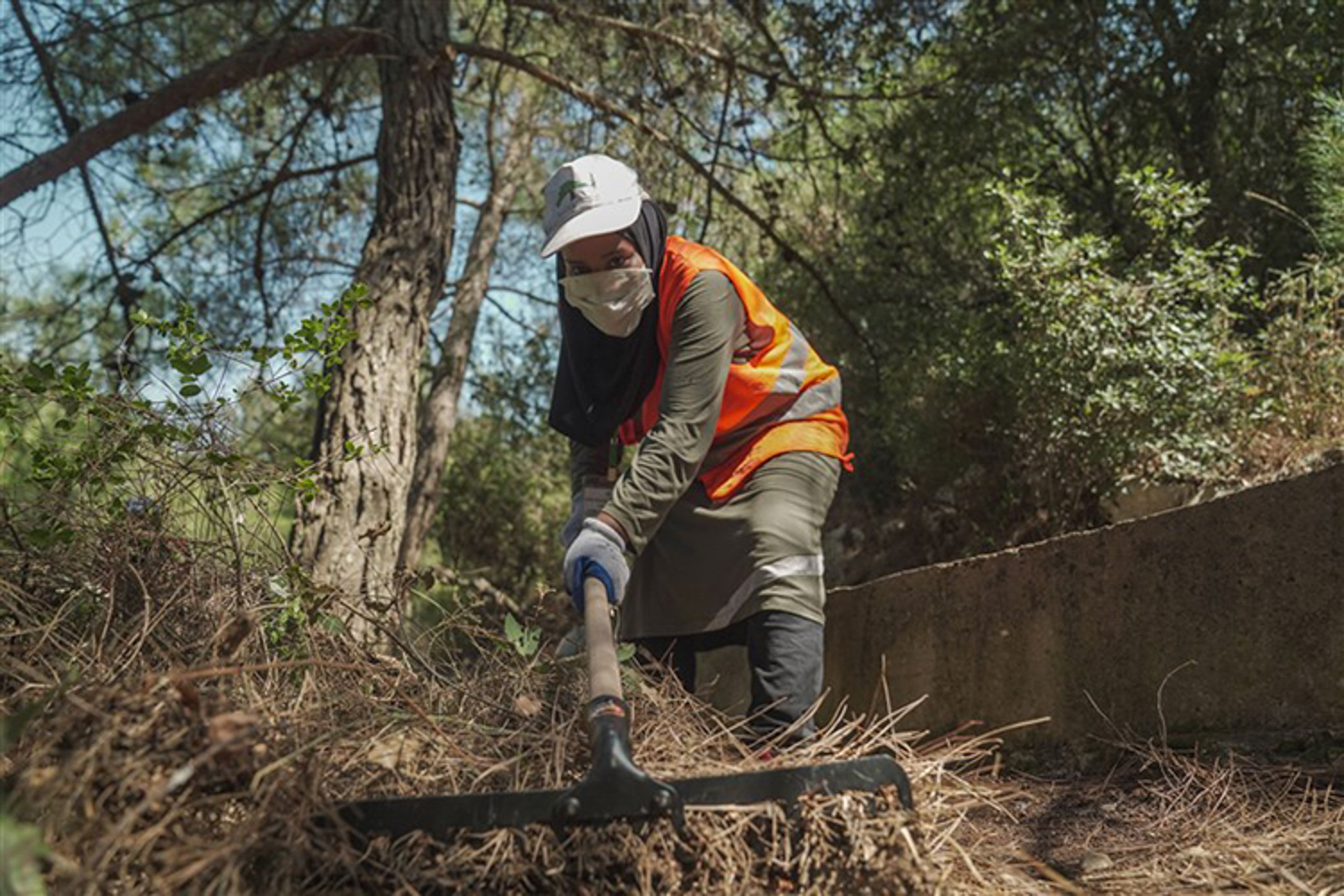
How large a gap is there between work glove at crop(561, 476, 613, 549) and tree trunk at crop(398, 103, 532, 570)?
4.53m

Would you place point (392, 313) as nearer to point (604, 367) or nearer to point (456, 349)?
point (604, 367)

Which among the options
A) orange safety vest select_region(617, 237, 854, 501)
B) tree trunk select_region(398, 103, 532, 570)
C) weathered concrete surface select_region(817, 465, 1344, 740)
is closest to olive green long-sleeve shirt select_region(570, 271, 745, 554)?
orange safety vest select_region(617, 237, 854, 501)

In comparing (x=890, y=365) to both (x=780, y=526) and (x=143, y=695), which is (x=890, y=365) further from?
(x=143, y=695)

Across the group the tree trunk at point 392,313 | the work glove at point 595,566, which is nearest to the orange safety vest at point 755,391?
the work glove at point 595,566

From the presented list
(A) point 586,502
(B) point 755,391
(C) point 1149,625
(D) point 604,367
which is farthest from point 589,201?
(C) point 1149,625

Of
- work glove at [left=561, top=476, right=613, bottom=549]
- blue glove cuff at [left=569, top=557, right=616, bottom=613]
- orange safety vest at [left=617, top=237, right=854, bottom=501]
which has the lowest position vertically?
blue glove cuff at [left=569, top=557, right=616, bottom=613]

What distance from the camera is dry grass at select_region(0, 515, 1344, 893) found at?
5.16 ft

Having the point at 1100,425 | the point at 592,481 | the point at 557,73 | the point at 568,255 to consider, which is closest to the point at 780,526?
the point at 592,481

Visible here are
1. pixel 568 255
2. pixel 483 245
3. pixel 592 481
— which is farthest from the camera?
Answer: pixel 483 245

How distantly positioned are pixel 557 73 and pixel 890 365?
2325mm

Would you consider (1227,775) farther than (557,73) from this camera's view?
No

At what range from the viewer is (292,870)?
1.61m

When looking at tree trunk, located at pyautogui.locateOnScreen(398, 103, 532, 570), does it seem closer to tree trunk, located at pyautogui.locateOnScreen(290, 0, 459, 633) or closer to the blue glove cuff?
tree trunk, located at pyautogui.locateOnScreen(290, 0, 459, 633)

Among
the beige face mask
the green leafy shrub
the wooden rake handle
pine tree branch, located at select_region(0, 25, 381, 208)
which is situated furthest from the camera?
pine tree branch, located at select_region(0, 25, 381, 208)
